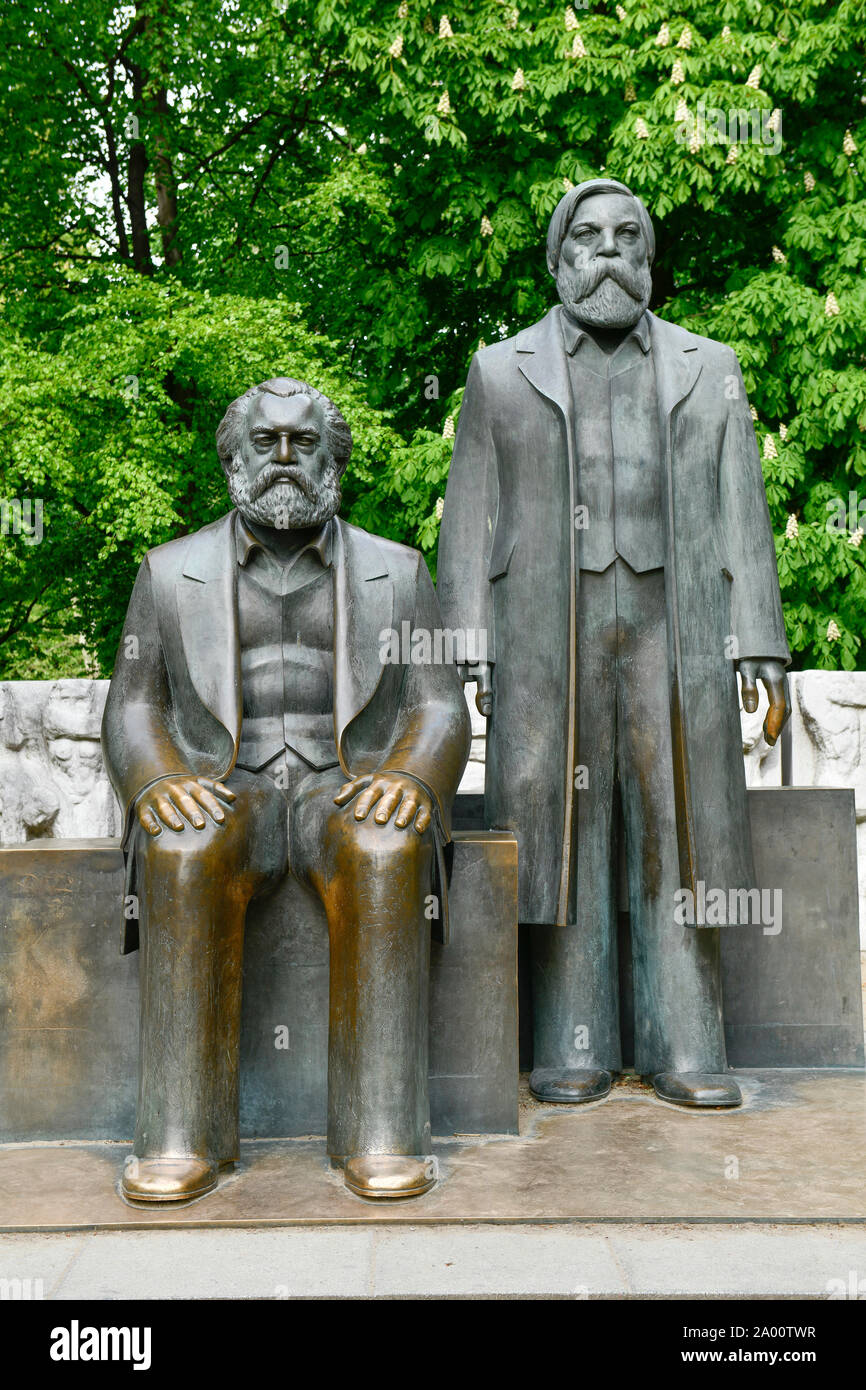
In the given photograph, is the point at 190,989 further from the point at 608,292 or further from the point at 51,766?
the point at 51,766

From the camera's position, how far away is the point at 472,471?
4.73 meters

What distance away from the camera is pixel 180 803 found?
3805 millimetres

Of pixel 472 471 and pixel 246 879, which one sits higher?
pixel 472 471

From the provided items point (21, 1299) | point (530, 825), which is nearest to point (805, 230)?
point (530, 825)

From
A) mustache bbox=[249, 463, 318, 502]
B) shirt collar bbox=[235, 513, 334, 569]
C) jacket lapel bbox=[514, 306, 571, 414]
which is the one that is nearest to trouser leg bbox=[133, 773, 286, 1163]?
shirt collar bbox=[235, 513, 334, 569]

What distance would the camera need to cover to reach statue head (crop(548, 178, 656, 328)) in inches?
179

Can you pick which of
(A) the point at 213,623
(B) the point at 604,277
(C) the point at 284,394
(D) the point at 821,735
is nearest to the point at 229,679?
(A) the point at 213,623

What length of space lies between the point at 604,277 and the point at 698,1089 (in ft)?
8.08

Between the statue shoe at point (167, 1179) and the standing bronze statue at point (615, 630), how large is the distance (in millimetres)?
1258

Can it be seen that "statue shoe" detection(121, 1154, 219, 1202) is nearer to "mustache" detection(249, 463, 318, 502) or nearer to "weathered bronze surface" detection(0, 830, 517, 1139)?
"weathered bronze surface" detection(0, 830, 517, 1139)

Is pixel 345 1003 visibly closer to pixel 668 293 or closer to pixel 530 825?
pixel 530 825

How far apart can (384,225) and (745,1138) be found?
10.1 m

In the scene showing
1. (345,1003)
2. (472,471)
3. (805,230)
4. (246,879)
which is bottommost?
(345,1003)

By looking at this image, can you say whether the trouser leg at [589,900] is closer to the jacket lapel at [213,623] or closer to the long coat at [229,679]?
the long coat at [229,679]
